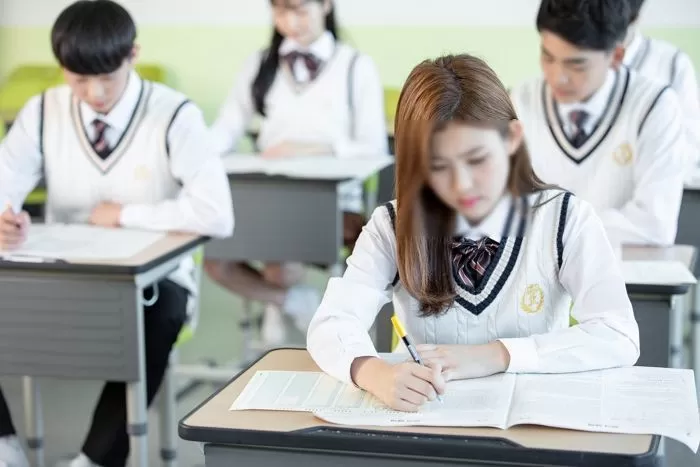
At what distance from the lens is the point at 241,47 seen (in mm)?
5441

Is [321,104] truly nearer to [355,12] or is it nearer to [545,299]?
[355,12]

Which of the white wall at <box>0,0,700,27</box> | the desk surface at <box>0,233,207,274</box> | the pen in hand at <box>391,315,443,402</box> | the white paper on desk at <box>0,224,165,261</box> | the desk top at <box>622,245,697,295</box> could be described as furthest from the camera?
the white wall at <box>0,0,700,27</box>

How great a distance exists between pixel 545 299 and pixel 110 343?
1.06 m

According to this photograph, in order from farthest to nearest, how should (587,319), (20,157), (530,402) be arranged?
(20,157), (587,319), (530,402)

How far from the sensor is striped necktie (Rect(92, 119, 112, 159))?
2854 millimetres

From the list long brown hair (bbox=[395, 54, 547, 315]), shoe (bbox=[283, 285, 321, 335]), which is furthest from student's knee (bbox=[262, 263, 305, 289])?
long brown hair (bbox=[395, 54, 547, 315])

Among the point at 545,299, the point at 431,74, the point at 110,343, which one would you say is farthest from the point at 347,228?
the point at 431,74

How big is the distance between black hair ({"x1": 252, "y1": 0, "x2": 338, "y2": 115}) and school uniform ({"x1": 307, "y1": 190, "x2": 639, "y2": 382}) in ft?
8.02

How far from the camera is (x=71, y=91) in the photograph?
288cm

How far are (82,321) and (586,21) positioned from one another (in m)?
1.33

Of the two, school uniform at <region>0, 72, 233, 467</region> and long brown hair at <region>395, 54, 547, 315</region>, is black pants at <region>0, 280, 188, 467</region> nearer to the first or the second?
school uniform at <region>0, 72, 233, 467</region>

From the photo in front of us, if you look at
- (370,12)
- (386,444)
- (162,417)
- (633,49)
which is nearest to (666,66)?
(633,49)

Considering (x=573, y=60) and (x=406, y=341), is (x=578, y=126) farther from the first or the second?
(x=406, y=341)

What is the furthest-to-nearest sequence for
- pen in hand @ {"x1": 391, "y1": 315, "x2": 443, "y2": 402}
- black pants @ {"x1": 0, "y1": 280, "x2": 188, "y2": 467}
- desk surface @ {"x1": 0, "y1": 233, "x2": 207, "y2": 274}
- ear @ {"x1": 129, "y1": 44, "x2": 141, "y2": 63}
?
ear @ {"x1": 129, "y1": 44, "x2": 141, "y2": 63}, black pants @ {"x1": 0, "y1": 280, "x2": 188, "y2": 467}, desk surface @ {"x1": 0, "y1": 233, "x2": 207, "y2": 274}, pen in hand @ {"x1": 391, "y1": 315, "x2": 443, "y2": 402}
